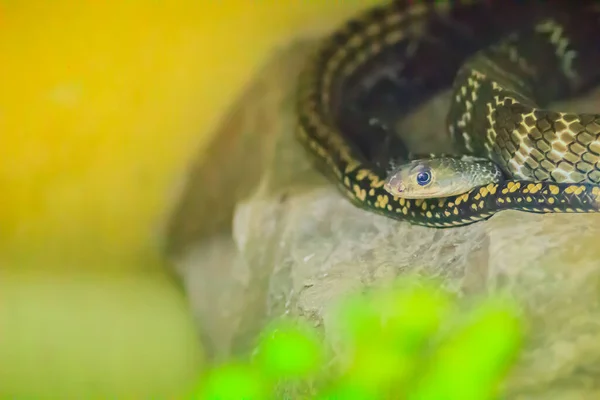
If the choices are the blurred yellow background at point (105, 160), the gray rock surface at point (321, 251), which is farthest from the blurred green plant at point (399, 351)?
the blurred yellow background at point (105, 160)

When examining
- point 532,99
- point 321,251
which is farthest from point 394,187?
point 532,99

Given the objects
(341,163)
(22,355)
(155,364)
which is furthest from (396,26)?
(22,355)

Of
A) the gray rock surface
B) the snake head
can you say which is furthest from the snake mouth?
the gray rock surface

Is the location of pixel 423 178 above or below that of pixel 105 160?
below

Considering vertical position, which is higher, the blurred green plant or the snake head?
the snake head

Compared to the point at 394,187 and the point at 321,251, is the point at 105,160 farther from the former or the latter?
the point at 394,187

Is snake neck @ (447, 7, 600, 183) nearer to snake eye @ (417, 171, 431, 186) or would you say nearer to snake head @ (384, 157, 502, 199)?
snake head @ (384, 157, 502, 199)

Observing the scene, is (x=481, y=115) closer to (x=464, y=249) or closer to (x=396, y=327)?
(x=464, y=249)
